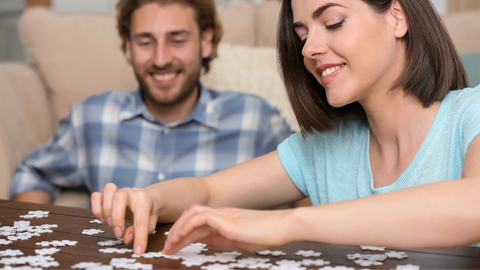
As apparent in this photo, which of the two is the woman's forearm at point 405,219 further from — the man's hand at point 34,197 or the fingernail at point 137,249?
the man's hand at point 34,197

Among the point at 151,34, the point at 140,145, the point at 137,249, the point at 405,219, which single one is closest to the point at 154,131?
the point at 140,145

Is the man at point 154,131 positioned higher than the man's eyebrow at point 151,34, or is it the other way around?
the man's eyebrow at point 151,34

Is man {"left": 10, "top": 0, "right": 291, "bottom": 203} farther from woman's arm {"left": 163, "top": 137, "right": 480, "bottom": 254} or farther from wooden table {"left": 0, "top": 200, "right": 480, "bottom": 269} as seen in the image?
woman's arm {"left": 163, "top": 137, "right": 480, "bottom": 254}

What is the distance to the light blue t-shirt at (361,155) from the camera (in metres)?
1.14

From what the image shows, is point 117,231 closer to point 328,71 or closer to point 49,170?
point 328,71

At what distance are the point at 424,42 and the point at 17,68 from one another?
2.12m

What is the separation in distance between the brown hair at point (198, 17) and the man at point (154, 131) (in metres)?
0.06

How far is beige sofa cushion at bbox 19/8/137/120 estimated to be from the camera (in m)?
2.62

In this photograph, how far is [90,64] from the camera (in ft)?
8.64

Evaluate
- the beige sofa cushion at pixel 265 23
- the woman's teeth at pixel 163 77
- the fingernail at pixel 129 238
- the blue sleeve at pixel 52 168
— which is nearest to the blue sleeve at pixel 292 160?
the fingernail at pixel 129 238

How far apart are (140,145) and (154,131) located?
9 cm

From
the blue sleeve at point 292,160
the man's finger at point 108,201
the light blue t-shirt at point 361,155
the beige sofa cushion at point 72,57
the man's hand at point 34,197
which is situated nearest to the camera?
the man's finger at point 108,201

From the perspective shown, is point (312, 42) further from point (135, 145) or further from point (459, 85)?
point (135, 145)

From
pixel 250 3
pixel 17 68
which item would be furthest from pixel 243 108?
pixel 17 68
